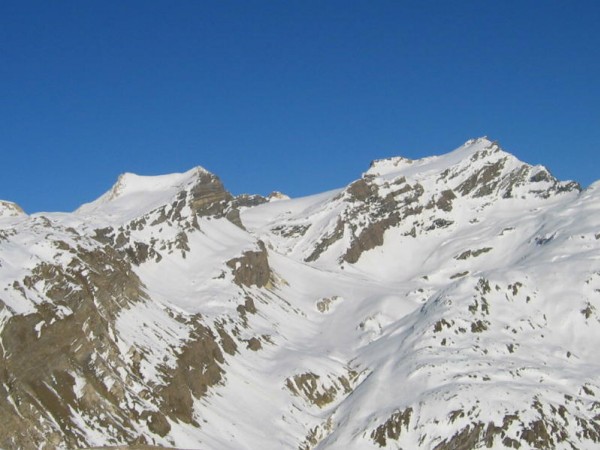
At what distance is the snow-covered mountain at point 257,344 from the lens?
290ft

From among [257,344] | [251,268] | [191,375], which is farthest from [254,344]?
[251,268]

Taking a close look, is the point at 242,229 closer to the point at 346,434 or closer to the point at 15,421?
the point at 346,434

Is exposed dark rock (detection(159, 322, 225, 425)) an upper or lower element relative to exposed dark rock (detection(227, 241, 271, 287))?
lower

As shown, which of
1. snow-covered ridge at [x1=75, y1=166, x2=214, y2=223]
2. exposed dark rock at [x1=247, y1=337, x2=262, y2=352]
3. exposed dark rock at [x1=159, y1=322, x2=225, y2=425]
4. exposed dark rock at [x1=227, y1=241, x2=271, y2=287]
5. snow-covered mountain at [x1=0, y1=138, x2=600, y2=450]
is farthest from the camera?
snow-covered ridge at [x1=75, y1=166, x2=214, y2=223]

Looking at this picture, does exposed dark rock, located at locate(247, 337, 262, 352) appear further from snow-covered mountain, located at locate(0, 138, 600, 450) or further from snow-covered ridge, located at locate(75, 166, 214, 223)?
snow-covered ridge, located at locate(75, 166, 214, 223)

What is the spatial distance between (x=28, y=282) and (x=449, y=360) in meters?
62.6

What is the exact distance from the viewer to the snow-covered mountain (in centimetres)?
8838

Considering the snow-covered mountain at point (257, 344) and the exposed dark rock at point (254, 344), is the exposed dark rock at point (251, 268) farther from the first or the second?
the exposed dark rock at point (254, 344)

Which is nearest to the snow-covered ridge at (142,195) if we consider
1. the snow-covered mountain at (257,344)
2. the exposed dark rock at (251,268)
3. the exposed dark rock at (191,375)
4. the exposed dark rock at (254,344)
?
the snow-covered mountain at (257,344)

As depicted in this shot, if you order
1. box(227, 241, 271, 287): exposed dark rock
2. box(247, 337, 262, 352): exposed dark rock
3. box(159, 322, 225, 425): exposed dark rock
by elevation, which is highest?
box(227, 241, 271, 287): exposed dark rock

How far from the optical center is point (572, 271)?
6186 inches

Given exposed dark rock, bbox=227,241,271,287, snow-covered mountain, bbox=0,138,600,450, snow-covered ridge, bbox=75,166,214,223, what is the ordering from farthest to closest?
snow-covered ridge, bbox=75,166,214,223, exposed dark rock, bbox=227,241,271,287, snow-covered mountain, bbox=0,138,600,450

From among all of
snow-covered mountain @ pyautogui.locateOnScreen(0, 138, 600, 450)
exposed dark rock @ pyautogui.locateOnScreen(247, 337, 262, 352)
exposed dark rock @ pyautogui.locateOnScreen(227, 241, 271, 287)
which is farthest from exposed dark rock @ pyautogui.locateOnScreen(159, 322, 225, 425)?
exposed dark rock @ pyautogui.locateOnScreen(227, 241, 271, 287)

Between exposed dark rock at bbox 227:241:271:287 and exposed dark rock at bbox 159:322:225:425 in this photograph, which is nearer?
exposed dark rock at bbox 159:322:225:425
